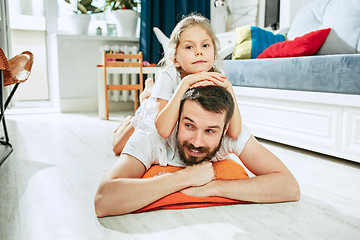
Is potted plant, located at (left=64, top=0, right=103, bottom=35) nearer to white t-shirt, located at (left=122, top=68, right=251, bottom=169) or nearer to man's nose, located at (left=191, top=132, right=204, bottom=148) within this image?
white t-shirt, located at (left=122, top=68, right=251, bottom=169)

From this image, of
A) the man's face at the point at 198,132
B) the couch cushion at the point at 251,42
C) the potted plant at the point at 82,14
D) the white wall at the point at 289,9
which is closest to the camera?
the man's face at the point at 198,132

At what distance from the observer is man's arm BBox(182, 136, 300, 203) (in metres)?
1.11

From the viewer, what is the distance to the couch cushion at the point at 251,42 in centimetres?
243

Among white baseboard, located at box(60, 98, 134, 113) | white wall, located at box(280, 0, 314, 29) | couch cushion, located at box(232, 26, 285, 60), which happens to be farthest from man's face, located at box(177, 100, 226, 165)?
white baseboard, located at box(60, 98, 134, 113)

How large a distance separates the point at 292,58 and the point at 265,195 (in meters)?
1.03

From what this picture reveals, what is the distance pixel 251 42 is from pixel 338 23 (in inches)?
22.5

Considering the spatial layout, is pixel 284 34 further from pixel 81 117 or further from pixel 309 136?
pixel 81 117

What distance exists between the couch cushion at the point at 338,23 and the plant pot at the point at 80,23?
2288mm

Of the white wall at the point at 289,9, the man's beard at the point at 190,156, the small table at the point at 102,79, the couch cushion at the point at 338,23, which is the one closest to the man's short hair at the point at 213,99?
the man's beard at the point at 190,156

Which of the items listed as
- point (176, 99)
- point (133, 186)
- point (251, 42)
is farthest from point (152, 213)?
point (251, 42)

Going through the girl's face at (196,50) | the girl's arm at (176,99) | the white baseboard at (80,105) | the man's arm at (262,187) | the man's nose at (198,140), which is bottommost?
the white baseboard at (80,105)

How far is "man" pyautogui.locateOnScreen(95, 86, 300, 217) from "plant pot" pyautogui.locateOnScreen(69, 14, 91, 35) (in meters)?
2.87

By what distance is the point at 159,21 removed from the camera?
389cm

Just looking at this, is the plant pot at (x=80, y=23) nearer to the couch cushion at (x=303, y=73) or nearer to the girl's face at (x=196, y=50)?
the couch cushion at (x=303, y=73)
